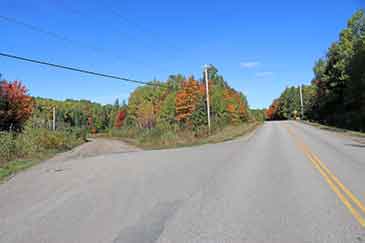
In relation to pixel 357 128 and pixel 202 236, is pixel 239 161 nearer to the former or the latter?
pixel 202 236

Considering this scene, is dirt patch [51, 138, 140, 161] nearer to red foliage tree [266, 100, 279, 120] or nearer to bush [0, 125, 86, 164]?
bush [0, 125, 86, 164]

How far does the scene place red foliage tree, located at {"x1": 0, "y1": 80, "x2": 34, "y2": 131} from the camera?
36344 mm

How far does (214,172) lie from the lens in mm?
9523

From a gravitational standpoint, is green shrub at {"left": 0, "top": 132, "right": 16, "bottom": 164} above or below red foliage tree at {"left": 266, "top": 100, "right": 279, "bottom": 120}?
below

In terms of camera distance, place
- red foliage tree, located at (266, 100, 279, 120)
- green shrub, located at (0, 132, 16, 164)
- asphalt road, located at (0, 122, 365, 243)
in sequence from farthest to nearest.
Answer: red foliage tree, located at (266, 100, 279, 120) < green shrub, located at (0, 132, 16, 164) < asphalt road, located at (0, 122, 365, 243)

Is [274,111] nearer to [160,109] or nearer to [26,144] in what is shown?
[160,109]

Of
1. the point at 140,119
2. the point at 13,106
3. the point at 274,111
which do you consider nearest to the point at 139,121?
the point at 140,119

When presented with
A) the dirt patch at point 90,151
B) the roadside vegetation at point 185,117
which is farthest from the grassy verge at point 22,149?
the roadside vegetation at point 185,117

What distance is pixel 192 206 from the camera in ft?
19.1

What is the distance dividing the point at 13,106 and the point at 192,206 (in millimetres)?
39907

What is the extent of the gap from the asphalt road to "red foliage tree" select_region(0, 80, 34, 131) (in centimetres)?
2948

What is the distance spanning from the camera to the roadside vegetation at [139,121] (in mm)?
19297

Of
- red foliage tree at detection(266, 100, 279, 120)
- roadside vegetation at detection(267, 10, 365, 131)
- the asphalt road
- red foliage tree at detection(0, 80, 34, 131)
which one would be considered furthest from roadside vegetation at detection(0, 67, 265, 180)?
red foliage tree at detection(266, 100, 279, 120)

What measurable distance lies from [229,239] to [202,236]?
38 centimetres
